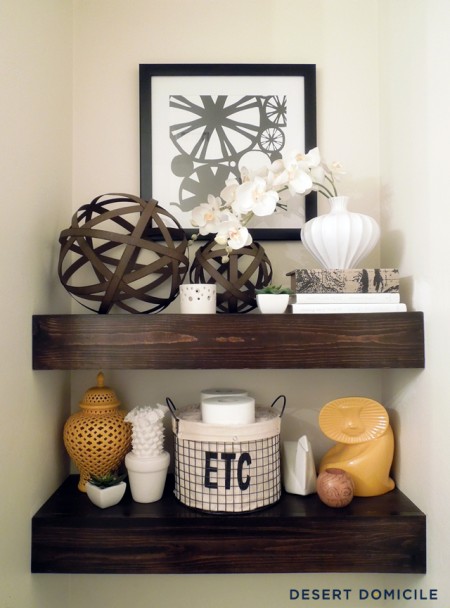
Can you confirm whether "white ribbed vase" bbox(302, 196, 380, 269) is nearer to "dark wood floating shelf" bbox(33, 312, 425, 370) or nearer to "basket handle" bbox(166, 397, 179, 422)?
"dark wood floating shelf" bbox(33, 312, 425, 370)

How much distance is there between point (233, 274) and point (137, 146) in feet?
1.50

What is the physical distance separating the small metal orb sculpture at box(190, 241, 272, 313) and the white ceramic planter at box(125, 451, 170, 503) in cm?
37

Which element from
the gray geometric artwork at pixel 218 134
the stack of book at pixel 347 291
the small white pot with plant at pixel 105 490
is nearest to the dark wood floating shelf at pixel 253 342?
the stack of book at pixel 347 291

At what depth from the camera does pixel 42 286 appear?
3.06 feet

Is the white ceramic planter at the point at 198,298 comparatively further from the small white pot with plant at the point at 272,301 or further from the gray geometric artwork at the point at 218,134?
the gray geometric artwork at the point at 218,134

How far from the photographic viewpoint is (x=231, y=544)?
846 millimetres

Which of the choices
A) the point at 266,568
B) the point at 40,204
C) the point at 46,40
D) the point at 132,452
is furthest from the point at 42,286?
the point at 266,568

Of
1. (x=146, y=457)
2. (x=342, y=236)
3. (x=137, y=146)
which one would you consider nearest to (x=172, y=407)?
(x=146, y=457)

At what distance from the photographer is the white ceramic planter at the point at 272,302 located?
34.6 inches

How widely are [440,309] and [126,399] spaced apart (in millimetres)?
766

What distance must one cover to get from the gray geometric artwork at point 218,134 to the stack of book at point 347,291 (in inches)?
15.4

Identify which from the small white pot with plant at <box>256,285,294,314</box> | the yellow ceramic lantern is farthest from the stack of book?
the yellow ceramic lantern

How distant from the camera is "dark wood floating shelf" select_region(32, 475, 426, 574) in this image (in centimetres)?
85

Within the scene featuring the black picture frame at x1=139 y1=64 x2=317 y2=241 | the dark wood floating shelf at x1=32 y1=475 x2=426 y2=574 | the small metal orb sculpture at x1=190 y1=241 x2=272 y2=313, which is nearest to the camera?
the dark wood floating shelf at x1=32 y1=475 x2=426 y2=574
